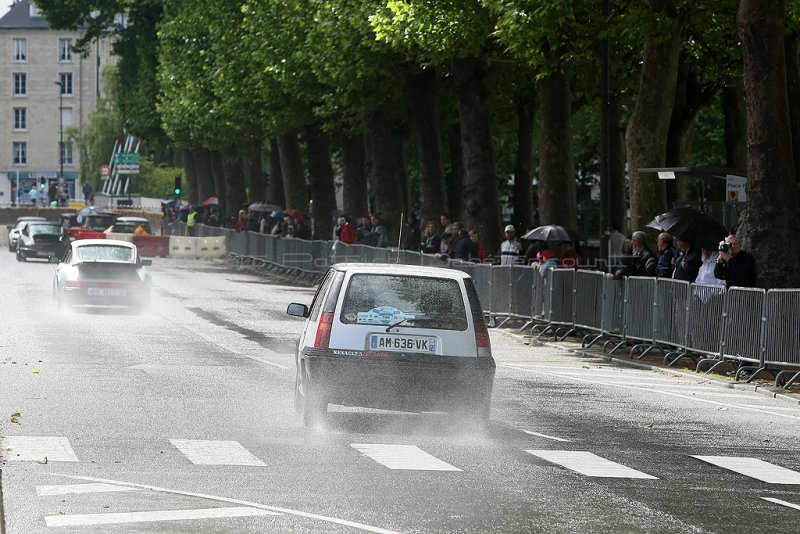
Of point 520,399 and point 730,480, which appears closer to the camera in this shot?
point 730,480

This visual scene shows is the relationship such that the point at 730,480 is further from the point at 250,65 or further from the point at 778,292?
the point at 250,65

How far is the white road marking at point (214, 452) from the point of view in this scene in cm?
1253

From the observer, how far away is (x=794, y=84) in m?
29.4

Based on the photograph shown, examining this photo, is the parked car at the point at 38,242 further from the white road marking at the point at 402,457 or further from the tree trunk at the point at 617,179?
the white road marking at the point at 402,457

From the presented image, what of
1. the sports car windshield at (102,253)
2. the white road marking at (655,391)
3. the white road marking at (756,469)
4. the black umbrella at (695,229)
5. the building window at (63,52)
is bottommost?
the white road marking at (655,391)

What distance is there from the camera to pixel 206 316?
3238cm

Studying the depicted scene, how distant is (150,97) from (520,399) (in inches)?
2183

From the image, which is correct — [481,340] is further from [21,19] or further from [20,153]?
[21,19]

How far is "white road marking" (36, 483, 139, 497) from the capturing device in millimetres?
10805

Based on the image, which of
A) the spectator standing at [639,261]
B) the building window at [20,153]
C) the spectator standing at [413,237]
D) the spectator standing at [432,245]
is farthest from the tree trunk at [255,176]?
the building window at [20,153]

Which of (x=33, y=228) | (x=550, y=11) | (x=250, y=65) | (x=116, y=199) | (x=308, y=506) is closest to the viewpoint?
(x=308, y=506)

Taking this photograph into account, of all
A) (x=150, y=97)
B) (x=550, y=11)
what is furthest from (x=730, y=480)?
(x=150, y=97)

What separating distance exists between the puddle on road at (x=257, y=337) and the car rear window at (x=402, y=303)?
32.2 ft

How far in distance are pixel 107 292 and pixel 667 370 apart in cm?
1305
